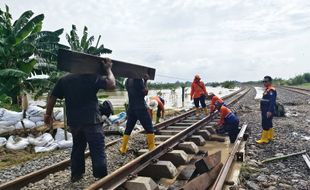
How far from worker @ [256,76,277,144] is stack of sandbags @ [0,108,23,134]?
6.89 meters

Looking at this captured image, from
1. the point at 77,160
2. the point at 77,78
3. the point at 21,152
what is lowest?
the point at 21,152

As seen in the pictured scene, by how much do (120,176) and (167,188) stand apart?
28.8 inches

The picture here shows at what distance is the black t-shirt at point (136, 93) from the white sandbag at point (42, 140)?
10.1ft

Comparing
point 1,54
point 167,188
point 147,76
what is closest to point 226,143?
point 147,76

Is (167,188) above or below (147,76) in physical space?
below

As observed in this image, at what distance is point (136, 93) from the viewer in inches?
258

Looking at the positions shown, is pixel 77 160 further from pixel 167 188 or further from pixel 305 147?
pixel 305 147

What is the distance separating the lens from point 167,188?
4.68m

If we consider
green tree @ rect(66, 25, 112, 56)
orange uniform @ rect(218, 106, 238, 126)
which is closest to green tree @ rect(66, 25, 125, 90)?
green tree @ rect(66, 25, 112, 56)

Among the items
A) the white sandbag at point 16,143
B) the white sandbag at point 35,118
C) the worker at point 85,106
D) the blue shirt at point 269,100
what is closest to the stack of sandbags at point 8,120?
the white sandbag at point 35,118

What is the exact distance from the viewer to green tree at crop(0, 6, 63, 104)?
1158cm

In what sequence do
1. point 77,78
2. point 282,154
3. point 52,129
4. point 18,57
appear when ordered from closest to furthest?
point 77,78 → point 282,154 → point 52,129 → point 18,57

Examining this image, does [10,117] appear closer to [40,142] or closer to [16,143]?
[16,143]

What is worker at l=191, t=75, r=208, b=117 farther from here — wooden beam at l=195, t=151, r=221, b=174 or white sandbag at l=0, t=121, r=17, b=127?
wooden beam at l=195, t=151, r=221, b=174
